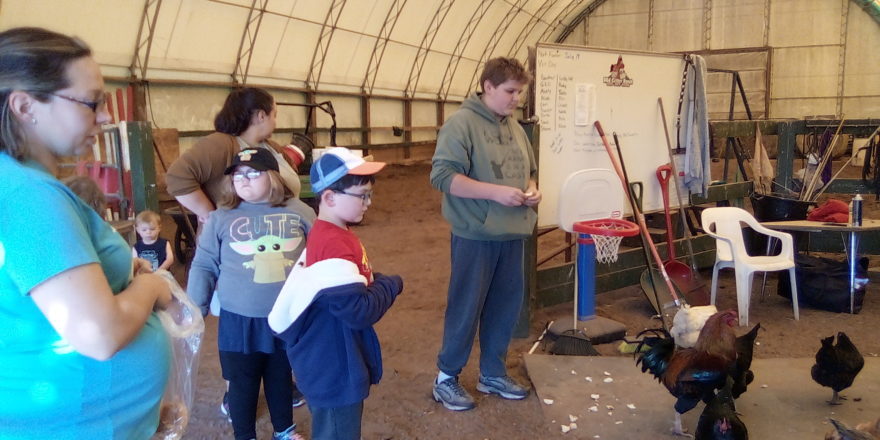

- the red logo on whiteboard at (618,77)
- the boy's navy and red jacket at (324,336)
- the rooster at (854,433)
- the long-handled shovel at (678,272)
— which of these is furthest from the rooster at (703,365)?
the red logo on whiteboard at (618,77)

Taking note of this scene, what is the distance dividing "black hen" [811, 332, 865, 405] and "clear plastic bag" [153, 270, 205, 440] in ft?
9.38

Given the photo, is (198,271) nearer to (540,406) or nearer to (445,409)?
(445,409)

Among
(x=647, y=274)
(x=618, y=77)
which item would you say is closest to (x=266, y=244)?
(x=618, y=77)

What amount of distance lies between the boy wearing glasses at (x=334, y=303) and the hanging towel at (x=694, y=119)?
3.56 m

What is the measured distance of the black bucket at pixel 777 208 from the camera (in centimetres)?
540

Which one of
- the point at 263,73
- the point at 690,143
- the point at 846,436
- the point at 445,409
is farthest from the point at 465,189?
the point at 263,73

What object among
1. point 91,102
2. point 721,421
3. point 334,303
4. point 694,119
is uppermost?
point 694,119

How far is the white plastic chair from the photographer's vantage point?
442 cm

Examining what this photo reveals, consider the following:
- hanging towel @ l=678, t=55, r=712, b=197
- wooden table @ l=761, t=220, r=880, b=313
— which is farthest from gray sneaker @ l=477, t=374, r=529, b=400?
wooden table @ l=761, t=220, r=880, b=313

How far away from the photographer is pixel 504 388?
10.6 feet

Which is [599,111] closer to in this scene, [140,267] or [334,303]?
[334,303]

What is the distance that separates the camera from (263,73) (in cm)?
1150

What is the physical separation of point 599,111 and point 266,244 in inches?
109

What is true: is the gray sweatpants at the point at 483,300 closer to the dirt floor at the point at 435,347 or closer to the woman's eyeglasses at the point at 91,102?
the dirt floor at the point at 435,347
